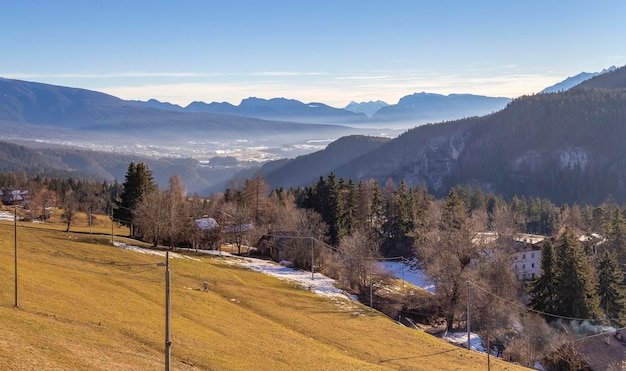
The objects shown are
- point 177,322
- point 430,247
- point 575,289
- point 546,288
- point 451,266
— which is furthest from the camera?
point 430,247

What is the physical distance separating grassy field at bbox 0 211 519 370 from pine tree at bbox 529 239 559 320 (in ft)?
73.1

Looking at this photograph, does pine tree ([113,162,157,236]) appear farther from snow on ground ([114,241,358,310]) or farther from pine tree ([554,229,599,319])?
pine tree ([554,229,599,319])

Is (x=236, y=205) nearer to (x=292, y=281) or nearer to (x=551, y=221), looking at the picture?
(x=292, y=281)

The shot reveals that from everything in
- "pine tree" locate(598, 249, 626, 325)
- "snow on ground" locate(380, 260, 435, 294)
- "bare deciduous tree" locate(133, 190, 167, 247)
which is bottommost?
"snow on ground" locate(380, 260, 435, 294)

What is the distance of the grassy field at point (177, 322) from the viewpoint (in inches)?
1009

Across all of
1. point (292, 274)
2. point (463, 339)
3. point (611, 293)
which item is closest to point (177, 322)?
point (292, 274)

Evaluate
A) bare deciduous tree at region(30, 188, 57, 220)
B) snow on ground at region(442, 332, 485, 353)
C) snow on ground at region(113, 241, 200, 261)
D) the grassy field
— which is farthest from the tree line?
the grassy field

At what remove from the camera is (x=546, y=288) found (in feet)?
206

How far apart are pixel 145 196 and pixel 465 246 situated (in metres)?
39.7

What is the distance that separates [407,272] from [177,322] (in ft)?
214

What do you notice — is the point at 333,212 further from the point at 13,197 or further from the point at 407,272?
the point at 13,197

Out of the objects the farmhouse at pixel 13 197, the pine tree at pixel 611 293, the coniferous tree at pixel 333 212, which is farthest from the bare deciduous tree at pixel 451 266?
the farmhouse at pixel 13 197

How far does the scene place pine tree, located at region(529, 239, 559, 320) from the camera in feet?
204

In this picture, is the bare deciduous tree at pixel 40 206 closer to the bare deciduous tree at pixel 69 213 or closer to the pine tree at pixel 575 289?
the bare deciduous tree at pixel 69 213
